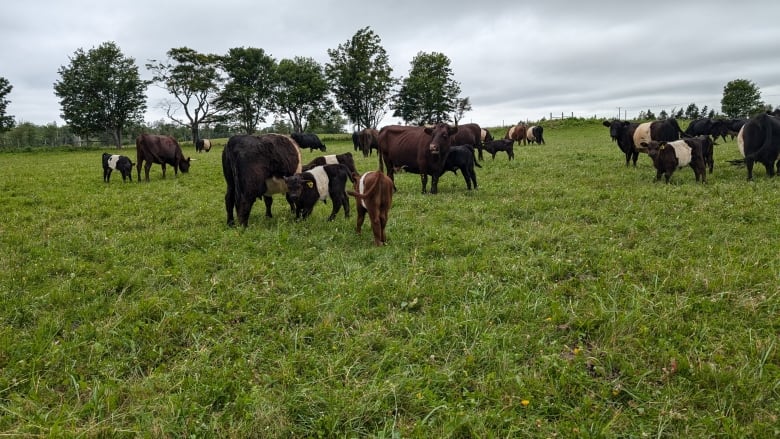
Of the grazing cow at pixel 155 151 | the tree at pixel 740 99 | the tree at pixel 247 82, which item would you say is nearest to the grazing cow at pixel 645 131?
the grazing cow at pixel 155 151

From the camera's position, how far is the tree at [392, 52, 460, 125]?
54.2 metres

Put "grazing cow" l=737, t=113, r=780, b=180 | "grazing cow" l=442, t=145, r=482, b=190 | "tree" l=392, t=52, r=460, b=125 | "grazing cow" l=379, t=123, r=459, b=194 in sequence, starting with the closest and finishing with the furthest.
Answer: "grazing cow" l=737, t=113, r=780, b=180, "grazing cow" l=379, t=123, r=459, b=194, "grazing cow" l=442, t=145, r=482, b=190, "tree" l=392, t=52, r=460, b=125

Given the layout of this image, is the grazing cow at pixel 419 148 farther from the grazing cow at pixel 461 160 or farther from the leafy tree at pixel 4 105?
the leafy tree at pixel 4 105

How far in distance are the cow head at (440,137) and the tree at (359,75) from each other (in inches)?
1678

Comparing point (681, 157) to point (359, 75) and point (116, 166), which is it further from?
point (359, 75)

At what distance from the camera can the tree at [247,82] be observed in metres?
49.7

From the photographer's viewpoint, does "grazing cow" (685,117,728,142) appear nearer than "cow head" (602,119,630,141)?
No

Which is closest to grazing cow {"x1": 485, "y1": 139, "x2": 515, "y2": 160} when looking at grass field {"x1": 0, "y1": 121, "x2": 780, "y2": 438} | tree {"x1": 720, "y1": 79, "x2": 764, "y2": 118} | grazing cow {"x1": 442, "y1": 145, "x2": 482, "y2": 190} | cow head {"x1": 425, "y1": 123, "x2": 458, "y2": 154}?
grazing cow {"x1": 442, "y1": 145, "x2": 482, "y2": 190}

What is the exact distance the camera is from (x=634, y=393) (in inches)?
112

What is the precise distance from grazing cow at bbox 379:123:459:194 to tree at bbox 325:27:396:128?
41056mm

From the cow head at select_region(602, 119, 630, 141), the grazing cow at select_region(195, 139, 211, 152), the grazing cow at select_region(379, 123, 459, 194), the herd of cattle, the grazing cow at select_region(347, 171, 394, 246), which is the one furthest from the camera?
the grazing cow at select_region(195, 139, 211, 152)

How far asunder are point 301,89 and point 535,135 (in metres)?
28.5

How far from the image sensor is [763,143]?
10.1 meters

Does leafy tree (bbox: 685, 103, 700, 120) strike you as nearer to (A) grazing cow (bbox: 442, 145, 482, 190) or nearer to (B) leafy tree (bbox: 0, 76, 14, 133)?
(A) grazing cow (bbox: 442, 145, 482, 190)
